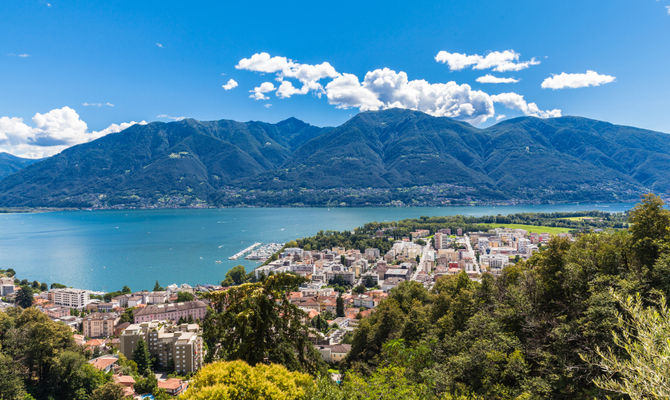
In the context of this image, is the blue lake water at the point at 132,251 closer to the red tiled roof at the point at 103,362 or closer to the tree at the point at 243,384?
the red tiled roof at the point at 103,362

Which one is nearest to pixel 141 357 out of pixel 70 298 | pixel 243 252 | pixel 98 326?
pixel 98 326

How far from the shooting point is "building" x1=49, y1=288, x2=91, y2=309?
25469 mm

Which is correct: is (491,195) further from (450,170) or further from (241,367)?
(241,367)

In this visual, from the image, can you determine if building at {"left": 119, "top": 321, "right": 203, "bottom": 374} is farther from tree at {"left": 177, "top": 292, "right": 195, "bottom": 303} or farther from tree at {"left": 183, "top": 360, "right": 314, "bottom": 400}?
tree at {"left": 183, "top": 360, "right": 314, "bottom": 400}

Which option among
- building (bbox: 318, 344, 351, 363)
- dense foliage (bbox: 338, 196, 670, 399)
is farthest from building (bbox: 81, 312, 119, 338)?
dense foliage (bbox: 338, 196, 670, 399)

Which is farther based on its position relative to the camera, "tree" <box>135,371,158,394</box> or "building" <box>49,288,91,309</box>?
"building" <box>49,288,91,309</box>

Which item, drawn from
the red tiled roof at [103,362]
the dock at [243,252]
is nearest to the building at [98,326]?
the red tiled roof at [103,362]

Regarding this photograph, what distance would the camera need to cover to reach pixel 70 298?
25703 millimetres

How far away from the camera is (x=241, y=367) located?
3.86 m

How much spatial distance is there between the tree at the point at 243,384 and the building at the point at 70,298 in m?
27.6

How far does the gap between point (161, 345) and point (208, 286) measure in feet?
36.9

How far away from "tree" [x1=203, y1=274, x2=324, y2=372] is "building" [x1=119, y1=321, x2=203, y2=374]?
13360mm

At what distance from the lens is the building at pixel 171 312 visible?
2175cm

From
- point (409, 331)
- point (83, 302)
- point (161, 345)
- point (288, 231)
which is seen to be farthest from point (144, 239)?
point (409, 331)
